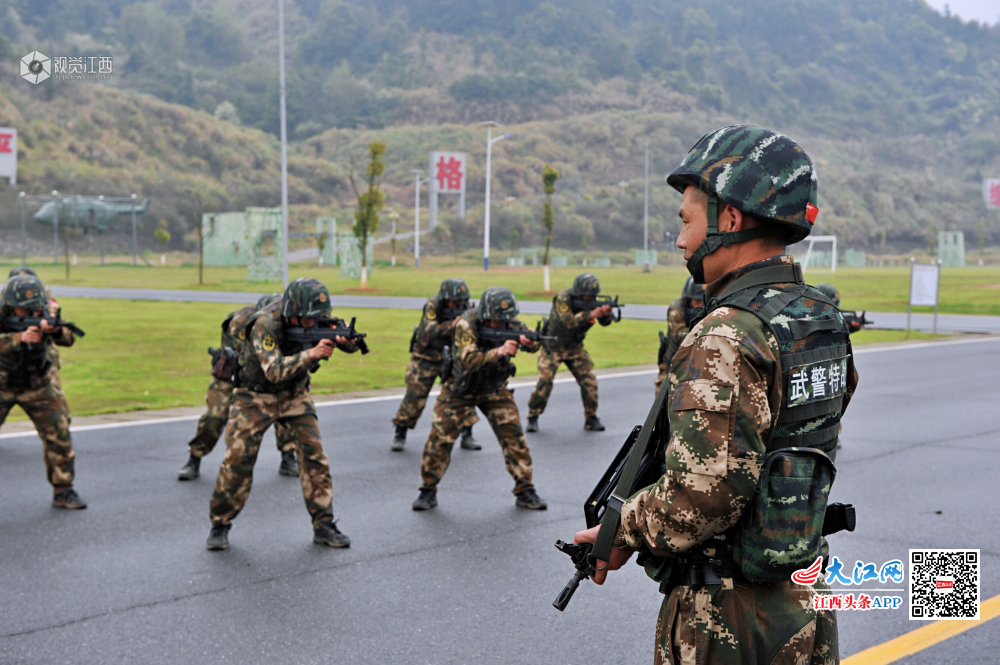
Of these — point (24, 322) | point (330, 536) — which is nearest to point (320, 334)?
point (330, 536)

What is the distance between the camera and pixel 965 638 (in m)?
4.76

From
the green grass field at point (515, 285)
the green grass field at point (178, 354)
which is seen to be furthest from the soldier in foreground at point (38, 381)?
the green grass field at point (515, 285)

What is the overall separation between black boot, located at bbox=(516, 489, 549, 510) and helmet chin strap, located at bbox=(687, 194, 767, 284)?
5039 millimetres

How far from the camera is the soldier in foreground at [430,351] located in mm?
9977

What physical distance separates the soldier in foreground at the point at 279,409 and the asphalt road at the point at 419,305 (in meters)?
20.5

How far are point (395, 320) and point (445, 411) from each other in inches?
715

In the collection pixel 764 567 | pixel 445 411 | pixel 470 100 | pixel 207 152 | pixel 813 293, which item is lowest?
pixel 445 411

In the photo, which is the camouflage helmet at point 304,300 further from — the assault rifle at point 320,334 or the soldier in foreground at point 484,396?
the soldier in foreground at point 484,396

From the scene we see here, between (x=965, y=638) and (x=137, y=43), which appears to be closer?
(x=965, y=638)

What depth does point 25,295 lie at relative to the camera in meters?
7.58

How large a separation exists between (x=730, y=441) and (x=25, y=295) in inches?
277

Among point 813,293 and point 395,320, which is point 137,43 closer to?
point 395,320

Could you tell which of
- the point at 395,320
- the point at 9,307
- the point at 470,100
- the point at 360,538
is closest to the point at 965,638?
the point at 360,538

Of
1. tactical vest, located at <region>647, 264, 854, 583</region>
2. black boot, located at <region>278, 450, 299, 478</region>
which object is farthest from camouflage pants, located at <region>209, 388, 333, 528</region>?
tactical vest, located at <region>647, 264, 854, 583</region>
